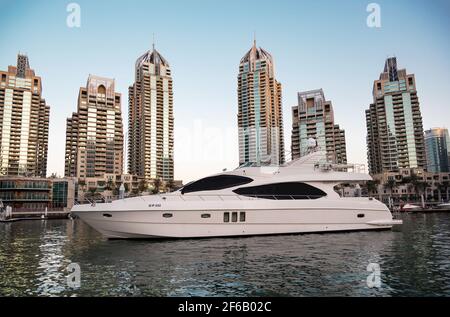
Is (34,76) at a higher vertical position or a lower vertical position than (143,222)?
higher

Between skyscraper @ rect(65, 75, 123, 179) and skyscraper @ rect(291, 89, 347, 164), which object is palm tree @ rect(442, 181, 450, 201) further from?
skyscraper @ rect(65, 75, 123, 179)

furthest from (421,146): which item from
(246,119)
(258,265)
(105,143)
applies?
(258,265)

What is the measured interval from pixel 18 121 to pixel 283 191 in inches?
4743

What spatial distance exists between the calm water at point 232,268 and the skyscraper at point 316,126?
4146 inches

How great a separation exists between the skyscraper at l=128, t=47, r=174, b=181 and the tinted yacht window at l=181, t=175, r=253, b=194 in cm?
10424

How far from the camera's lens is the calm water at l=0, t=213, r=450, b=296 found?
27.2 ft

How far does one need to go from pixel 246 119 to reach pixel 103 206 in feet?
409

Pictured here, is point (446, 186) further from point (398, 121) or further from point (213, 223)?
point (213, 223)

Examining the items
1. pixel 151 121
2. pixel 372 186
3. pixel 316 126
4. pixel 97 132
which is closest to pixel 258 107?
pixel 316 126

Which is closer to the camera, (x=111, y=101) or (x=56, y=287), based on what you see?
(x=56, y=287)

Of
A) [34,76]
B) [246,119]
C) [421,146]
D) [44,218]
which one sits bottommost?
[44,218]

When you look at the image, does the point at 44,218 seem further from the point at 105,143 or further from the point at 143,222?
the point at 105,143

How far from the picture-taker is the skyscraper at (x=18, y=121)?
109 metres

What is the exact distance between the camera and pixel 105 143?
4446 inches
